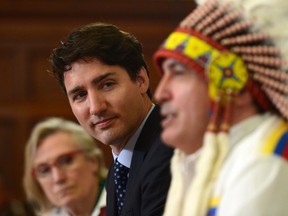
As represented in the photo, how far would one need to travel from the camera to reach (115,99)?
9.94ft

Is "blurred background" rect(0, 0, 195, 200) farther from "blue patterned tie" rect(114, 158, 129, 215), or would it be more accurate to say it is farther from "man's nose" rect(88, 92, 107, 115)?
"man's nose" rect(88, 92, 107, 115)

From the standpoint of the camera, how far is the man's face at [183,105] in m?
2.11

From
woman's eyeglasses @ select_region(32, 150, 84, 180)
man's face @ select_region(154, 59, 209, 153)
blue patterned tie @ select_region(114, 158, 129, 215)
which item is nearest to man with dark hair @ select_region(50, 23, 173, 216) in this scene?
blue patterned tie @ select_region(114, 158, 129, 215)

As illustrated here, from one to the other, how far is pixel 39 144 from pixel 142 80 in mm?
1489

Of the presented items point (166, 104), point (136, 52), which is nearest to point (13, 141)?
point (136, 52)

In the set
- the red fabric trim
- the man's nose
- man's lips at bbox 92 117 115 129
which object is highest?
the red fabric trim

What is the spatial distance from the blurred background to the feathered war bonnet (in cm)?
388

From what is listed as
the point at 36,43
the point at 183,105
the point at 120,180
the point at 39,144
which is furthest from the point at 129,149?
the point at 36,43

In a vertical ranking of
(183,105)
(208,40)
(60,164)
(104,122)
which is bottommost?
(60,164)

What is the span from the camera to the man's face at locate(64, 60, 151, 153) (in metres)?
3.02

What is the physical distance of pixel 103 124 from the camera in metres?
3.01

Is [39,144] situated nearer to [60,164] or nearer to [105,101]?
[60,164]

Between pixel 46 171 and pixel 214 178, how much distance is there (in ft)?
8.15

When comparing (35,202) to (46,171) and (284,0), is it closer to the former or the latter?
(46,171)
